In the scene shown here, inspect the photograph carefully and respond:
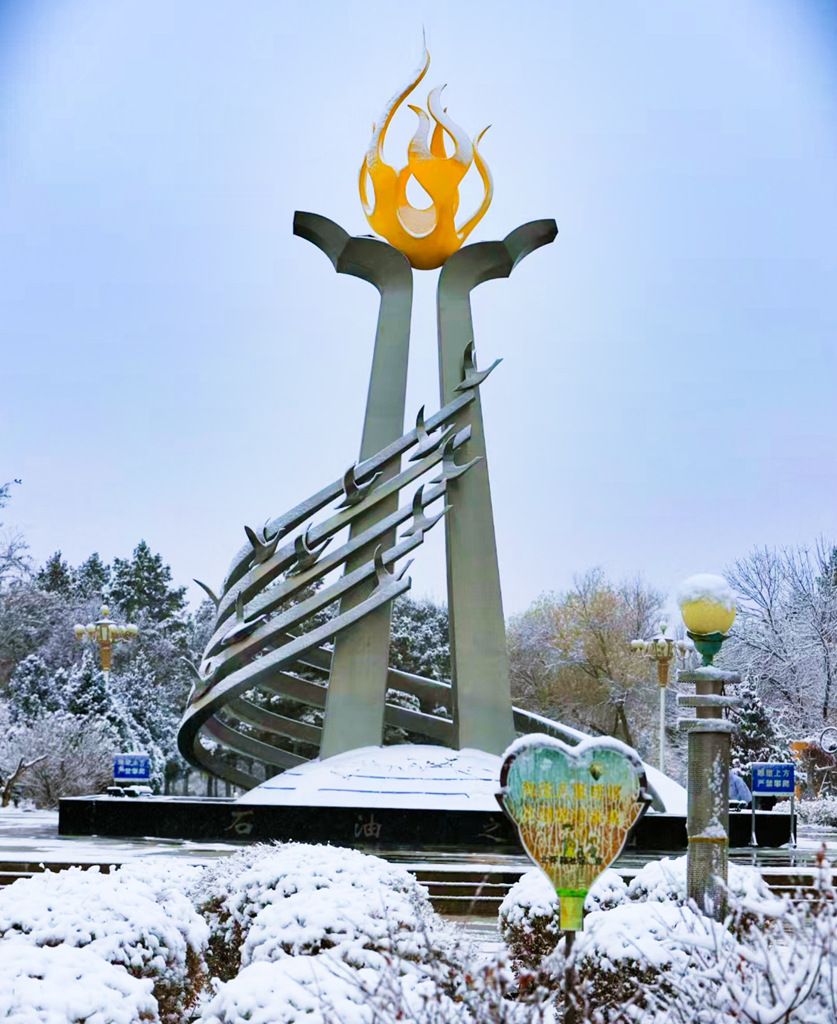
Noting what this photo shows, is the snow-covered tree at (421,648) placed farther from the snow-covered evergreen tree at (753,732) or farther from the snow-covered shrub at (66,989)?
the snow-covered shrub at (66,989)

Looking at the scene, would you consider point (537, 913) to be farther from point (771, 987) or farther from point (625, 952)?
point (771, 987)

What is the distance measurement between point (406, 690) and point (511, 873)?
25.9ft

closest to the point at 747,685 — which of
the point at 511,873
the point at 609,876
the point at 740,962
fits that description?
the point at 511,873

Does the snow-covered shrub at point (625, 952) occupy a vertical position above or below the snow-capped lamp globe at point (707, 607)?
below

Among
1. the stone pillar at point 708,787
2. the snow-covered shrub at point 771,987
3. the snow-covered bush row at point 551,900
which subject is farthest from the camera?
the snow-covered bush row at point 551,900

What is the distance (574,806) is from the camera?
16.4ft

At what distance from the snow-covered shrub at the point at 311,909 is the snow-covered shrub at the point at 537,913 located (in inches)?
13.7

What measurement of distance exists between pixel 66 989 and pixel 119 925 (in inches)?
26.6

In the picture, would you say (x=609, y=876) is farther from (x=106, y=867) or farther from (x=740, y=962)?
(x=106, y=867)

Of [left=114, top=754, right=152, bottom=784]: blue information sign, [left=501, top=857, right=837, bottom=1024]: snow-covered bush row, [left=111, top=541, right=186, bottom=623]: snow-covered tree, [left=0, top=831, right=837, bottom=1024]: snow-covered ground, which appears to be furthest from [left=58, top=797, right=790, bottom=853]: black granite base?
[left=111, top=541, right=186, bottom=623]: snow-covered tree

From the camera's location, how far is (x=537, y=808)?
197 inches

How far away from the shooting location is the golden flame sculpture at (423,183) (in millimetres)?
19625

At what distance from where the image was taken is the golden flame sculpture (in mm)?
19625

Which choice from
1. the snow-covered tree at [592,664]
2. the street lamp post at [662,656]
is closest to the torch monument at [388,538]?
the street lamp post at [662,656]
